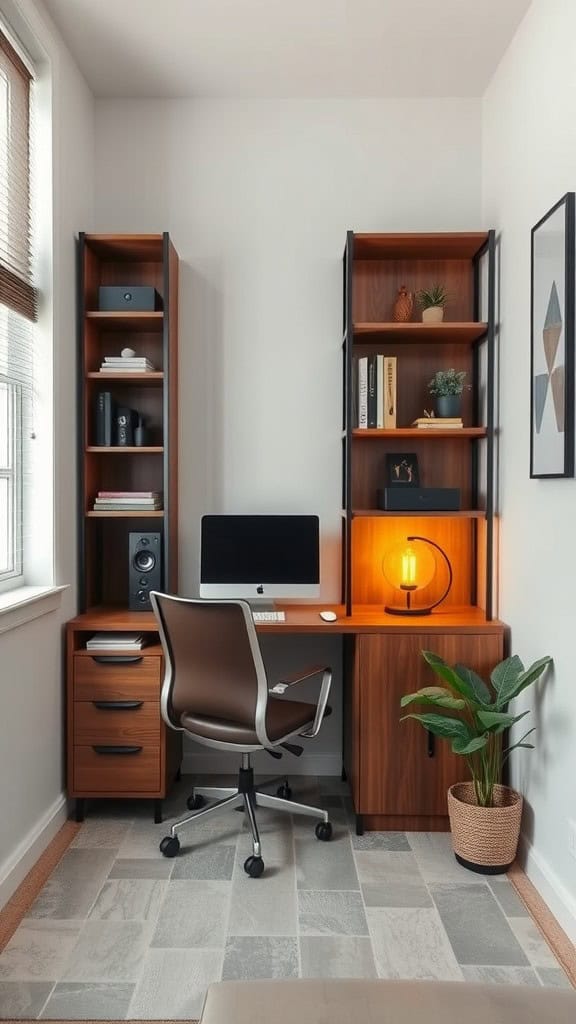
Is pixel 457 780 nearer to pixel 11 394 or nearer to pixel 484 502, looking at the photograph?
pixel 484 502

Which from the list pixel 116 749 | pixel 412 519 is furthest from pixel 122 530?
pixel 412 519

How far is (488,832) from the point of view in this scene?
2521mm

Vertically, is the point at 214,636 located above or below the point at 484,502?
below

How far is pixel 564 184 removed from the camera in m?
2.31

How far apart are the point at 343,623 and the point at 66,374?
1.47 metres

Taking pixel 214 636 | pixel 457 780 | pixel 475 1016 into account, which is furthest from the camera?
pixel 457 780

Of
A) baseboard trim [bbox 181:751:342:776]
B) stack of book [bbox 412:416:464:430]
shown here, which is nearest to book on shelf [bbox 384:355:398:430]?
stack of book [bbox 412:416:464:430]

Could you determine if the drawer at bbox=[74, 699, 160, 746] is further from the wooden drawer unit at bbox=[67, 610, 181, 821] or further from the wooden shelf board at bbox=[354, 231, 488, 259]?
the wooden shelf board at bbox=[354, 231, 488, 259]

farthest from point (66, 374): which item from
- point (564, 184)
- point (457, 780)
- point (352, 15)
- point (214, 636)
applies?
point (457, 780)

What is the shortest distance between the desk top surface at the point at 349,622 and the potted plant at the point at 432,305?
1.21 m

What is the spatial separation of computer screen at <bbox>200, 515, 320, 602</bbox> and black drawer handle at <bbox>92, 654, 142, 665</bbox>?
0.39m

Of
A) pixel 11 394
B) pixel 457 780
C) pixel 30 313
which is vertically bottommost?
pixel 457 780

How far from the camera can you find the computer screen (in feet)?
10.3

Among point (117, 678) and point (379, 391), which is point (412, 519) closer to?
point (379, 391)
